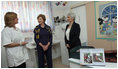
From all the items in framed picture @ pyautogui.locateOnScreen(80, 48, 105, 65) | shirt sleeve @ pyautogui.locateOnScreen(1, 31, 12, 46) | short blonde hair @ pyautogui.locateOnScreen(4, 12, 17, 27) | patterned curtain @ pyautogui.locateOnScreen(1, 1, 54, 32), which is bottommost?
framed picture @ pyautogui.locateOnScreen(80, 48, 105, 65)

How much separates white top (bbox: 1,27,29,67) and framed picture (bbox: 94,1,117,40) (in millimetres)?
1894

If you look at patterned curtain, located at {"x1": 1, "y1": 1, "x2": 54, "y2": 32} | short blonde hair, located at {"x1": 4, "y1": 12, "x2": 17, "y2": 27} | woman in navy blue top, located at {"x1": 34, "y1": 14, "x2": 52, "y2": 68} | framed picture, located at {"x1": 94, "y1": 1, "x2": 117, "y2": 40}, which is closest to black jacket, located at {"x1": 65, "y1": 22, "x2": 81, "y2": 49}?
Answer: woman in navy blue top, located at {"x1": 34, "y1": 14, "x2": 52, "y2": 68}

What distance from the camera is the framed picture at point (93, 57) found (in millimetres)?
949

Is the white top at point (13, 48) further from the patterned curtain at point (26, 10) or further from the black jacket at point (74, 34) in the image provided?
the patterned curtain at point (26, 10)

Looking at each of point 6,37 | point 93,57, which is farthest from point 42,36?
point 93,57

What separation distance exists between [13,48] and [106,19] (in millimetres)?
2092

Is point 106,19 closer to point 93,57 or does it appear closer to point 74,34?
point 74,34

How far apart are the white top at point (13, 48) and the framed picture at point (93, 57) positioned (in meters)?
0.89

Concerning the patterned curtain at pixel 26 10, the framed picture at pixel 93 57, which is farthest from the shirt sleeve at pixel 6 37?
the patterned curtain at pixel 26 10

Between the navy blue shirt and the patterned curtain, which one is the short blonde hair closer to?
the navy blue shirt

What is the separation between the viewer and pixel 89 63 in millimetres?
955

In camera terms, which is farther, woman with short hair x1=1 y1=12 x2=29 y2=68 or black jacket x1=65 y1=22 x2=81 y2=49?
Result: black jacket x1=65 y1=22 x2=81 y2=49

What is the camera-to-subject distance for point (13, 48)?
132 cm

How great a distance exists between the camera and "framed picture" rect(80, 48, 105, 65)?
3.11 feet
